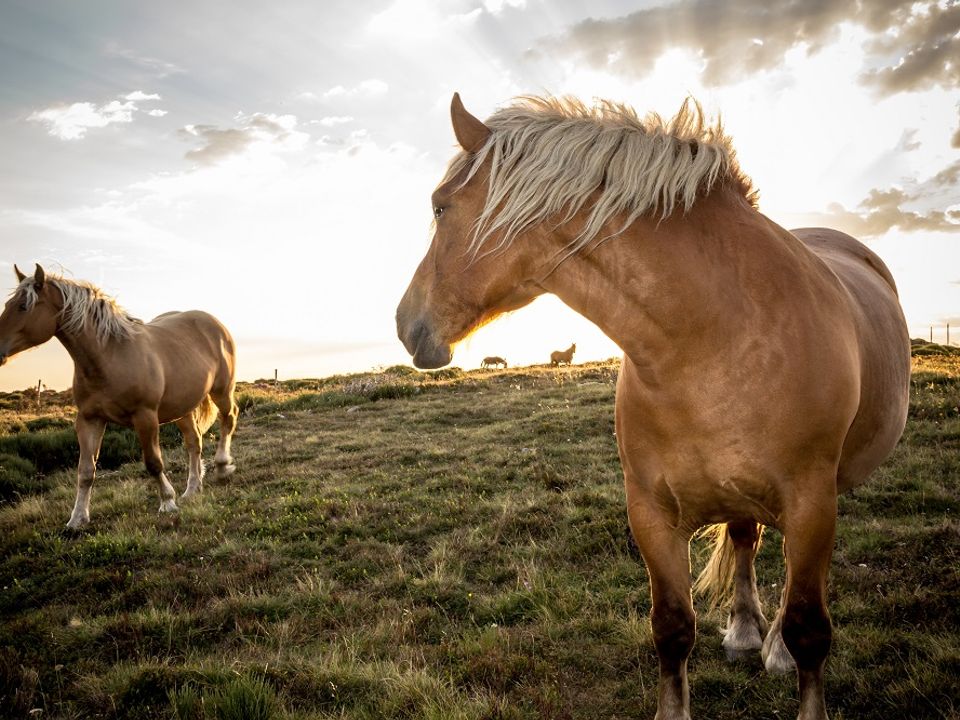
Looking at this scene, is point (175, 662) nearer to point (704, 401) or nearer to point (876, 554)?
point (704, 401)

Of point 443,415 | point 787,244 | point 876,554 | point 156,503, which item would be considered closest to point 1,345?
point 156,503

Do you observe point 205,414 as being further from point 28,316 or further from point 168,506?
point 28,316

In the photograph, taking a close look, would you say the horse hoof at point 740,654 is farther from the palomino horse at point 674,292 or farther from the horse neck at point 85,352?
the horse neck at point 85,352

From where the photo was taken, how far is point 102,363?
27.1 feet

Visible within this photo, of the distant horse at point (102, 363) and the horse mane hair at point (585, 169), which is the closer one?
the horse mane hair at point (585, 169)

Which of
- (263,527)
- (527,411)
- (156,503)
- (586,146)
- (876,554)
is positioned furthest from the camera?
(527,411)

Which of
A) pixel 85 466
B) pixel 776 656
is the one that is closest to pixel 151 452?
pixel 85 466

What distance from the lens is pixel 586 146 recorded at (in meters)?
2.48

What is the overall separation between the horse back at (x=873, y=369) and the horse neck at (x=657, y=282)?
3.51 feet

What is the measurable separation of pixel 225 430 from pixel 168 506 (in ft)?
8.30

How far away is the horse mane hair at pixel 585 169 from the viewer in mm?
2418

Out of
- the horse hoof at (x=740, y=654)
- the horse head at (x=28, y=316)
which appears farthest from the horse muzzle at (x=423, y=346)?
the horse head at (x=28, y=316)

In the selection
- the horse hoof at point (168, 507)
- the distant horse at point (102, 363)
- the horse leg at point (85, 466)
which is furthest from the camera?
the horse hoof at point (168, 507)

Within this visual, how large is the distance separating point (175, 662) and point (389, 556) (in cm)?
214
